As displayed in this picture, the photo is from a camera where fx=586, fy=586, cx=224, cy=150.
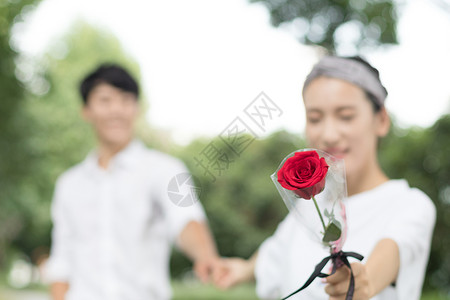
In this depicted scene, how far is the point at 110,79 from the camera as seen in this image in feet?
12.1

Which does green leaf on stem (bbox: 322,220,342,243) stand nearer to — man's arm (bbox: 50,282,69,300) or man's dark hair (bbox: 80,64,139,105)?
man's arm (bbox: 50,282,69,300)

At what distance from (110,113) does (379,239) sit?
222 centimetres

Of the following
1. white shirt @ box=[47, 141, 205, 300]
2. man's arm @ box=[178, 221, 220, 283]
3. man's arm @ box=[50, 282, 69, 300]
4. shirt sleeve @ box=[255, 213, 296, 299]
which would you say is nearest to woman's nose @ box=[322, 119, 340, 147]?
shirt sleeve @ box=[255, 213, 296, 299]

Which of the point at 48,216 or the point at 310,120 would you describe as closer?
the point at 310,120

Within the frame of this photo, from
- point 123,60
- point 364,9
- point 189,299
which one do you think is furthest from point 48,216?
point 364,9

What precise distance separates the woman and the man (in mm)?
1257

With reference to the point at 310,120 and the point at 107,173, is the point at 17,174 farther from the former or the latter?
the point at 310,120

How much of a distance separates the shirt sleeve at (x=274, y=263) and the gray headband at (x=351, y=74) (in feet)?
1.98

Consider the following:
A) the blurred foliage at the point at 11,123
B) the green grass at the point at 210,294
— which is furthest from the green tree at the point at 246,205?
the green grass at the point at 210,294

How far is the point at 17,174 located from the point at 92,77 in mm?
10943

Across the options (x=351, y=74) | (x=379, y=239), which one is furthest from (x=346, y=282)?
(x=351, y=74)

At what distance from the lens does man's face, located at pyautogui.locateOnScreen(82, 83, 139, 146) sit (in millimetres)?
3660

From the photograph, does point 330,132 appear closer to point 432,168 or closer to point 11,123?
point 432,168

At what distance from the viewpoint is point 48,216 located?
66.9 feet
